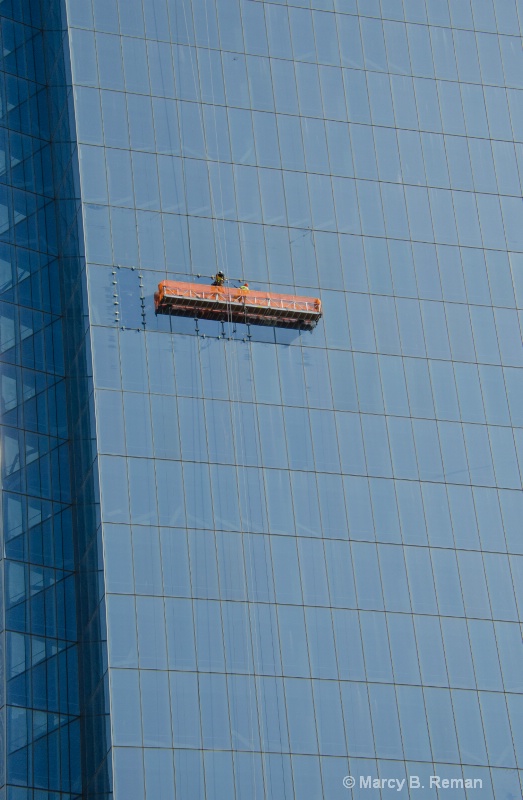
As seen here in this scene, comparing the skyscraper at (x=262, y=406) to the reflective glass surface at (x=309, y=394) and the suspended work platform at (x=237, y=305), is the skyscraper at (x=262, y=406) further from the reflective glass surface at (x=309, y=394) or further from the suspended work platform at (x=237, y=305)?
the suspended work platform at (x=237, y=305)

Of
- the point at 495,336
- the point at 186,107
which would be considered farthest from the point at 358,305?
the point at 186,107

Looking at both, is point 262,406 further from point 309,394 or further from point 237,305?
point 237,305

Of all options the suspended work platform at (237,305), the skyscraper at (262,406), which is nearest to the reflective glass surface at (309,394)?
the skyscraper at (262,406)

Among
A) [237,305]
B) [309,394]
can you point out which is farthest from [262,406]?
[237,305]

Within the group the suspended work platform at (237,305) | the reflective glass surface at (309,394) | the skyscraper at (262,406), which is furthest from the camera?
the suspended work platform at (237,305)

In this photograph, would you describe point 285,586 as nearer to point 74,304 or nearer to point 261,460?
point 261,460

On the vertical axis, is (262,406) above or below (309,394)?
below

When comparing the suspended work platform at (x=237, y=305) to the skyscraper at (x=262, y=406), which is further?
the suspended work platform at (x=237, y=305)
